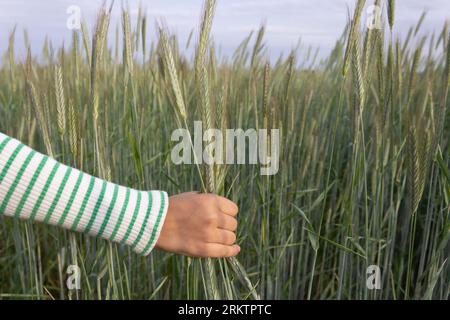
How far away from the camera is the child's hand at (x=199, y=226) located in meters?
0.81

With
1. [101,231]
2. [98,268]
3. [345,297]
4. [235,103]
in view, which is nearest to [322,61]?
[235,103]

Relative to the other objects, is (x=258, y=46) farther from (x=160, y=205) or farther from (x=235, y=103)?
(x=160, y=205)

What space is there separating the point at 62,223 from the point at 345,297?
2.19 feet

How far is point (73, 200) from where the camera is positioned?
0.80 meters

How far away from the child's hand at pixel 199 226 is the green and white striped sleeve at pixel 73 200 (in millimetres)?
19

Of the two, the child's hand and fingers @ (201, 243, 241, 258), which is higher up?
the child's hand

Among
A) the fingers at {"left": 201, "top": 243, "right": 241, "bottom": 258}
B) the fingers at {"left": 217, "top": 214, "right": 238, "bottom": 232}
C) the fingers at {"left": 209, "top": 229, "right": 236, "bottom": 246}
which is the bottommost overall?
the fingers at {"left": 201, "top": 243, "right": 241, "bottom": 258}

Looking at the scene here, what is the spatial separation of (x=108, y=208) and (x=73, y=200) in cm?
5

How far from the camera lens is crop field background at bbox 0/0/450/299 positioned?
87 cm

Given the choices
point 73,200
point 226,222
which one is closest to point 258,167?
point 226,222

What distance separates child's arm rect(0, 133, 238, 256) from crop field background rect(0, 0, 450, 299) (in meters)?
0.05

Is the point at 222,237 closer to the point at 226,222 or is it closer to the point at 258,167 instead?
the point at 226,222

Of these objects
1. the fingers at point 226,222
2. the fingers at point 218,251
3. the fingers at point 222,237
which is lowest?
the fingers at point 218,251
